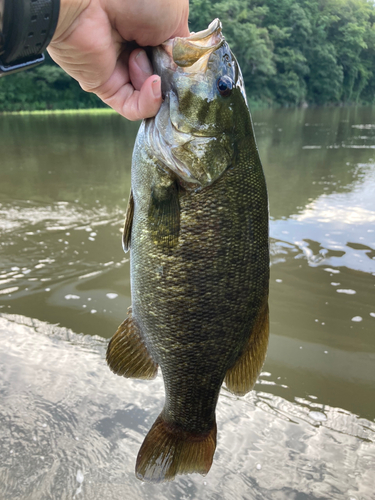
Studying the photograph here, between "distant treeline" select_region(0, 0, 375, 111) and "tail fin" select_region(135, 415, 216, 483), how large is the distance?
3654 centimetres

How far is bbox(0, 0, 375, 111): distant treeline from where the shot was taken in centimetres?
3756

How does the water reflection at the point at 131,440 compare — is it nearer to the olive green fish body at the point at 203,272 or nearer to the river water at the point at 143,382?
the river water at the point at 143,382

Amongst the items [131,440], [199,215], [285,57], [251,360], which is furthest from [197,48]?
[285,57]

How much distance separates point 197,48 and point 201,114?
0.84 feet

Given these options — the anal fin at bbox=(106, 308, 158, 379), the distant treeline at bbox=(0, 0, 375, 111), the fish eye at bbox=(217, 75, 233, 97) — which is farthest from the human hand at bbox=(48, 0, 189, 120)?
the distant treeline at bbox=(0, 0, 375, 111)

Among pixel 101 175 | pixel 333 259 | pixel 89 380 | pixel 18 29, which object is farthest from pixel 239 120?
pixel 101 175

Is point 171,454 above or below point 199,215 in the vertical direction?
below

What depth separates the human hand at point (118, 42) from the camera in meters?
1.74

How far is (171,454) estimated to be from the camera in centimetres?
190

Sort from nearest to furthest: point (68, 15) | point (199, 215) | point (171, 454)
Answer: point (199, 215) → point (68, 15) → point (171, 454)

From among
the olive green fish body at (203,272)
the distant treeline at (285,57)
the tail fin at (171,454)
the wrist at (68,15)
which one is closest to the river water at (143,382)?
the tail fin at (171,454)

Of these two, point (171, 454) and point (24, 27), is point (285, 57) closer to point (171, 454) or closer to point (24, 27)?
point (24, 27)

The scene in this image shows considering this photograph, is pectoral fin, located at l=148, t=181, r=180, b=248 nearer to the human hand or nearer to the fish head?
the fish head

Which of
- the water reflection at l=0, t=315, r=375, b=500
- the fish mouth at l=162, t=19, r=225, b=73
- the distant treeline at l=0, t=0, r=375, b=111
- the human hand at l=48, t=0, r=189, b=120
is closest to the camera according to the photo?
the fish mouth at l=162, t=19, r=225, b=73
